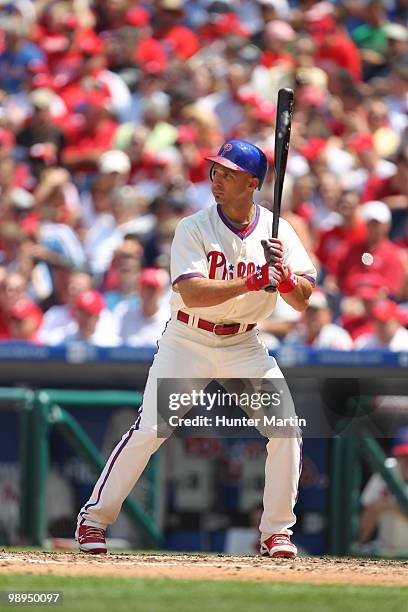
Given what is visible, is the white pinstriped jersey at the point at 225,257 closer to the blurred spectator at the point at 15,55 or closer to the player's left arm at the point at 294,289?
the player's left arm at the point at 294,289

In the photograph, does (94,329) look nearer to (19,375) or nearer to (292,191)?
(19,375)

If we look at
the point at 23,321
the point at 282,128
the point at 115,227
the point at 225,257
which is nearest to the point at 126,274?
the point at 23,321

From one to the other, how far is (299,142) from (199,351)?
17.5ft

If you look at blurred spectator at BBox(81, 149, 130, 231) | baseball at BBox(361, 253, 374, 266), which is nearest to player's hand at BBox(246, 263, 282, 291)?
baseball at BBox(361, 253, 374, 266)

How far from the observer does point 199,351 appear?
6168mm

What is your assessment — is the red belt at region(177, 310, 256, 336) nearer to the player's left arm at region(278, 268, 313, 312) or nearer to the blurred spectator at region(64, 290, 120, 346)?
the player's left arm at region(278, 268, 313, 312)

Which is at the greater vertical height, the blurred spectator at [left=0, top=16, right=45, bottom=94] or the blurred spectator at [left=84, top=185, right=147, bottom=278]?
the blurred spectator at [left=0, top=16, right=45, bottom=94]

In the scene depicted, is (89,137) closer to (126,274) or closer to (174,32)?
(174,32)

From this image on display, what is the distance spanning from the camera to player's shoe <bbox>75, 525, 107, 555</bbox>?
6215 mm

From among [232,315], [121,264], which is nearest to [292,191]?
[121,264]

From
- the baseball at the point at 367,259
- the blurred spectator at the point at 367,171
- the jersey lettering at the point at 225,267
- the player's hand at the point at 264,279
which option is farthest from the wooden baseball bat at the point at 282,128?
the blurred spectator at the point at 367,171

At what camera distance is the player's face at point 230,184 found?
618cm

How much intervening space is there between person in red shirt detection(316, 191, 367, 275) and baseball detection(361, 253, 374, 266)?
0.15 metres

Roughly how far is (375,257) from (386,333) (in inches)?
48.0
